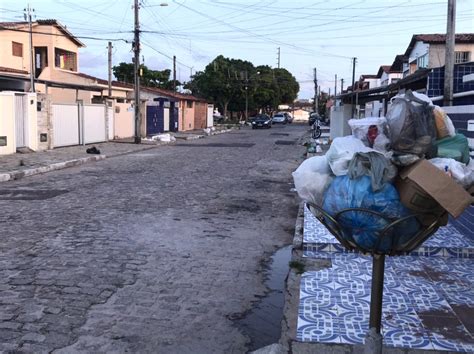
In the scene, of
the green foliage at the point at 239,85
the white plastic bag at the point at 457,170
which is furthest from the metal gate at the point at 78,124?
the green foliage at the point at 239,85

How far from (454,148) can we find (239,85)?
72518 mm

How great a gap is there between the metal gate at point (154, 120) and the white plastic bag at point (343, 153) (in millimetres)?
34835

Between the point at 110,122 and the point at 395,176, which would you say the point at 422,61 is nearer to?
the point at 110,122

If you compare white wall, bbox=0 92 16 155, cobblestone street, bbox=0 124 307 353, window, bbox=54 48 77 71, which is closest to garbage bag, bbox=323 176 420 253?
cobblestone street, bbox=0 124 307 353

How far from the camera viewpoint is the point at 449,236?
7.20 meters

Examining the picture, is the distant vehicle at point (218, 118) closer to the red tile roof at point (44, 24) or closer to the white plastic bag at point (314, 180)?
the red tile roof at point (44, 24)

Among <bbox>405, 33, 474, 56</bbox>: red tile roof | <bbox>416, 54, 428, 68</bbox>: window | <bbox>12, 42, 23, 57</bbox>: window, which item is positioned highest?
<bbox>405, 33, 474, 56</bbox>: red tile roof

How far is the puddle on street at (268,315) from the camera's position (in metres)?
4.56

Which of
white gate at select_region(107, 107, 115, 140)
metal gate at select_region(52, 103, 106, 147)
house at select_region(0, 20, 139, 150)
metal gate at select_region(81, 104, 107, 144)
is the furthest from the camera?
white gate at select_region(107, 107, 115, 140)

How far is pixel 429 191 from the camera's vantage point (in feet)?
7.17

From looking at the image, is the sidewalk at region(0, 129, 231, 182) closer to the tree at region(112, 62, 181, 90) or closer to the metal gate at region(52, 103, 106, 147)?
the metal gate at region(52, 103, 106, 147)

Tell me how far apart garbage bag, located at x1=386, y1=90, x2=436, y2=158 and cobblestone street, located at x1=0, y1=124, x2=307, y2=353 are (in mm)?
2504

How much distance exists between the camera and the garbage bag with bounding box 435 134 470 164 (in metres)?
2.49

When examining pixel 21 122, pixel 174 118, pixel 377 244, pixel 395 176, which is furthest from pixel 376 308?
pixel 174 118
